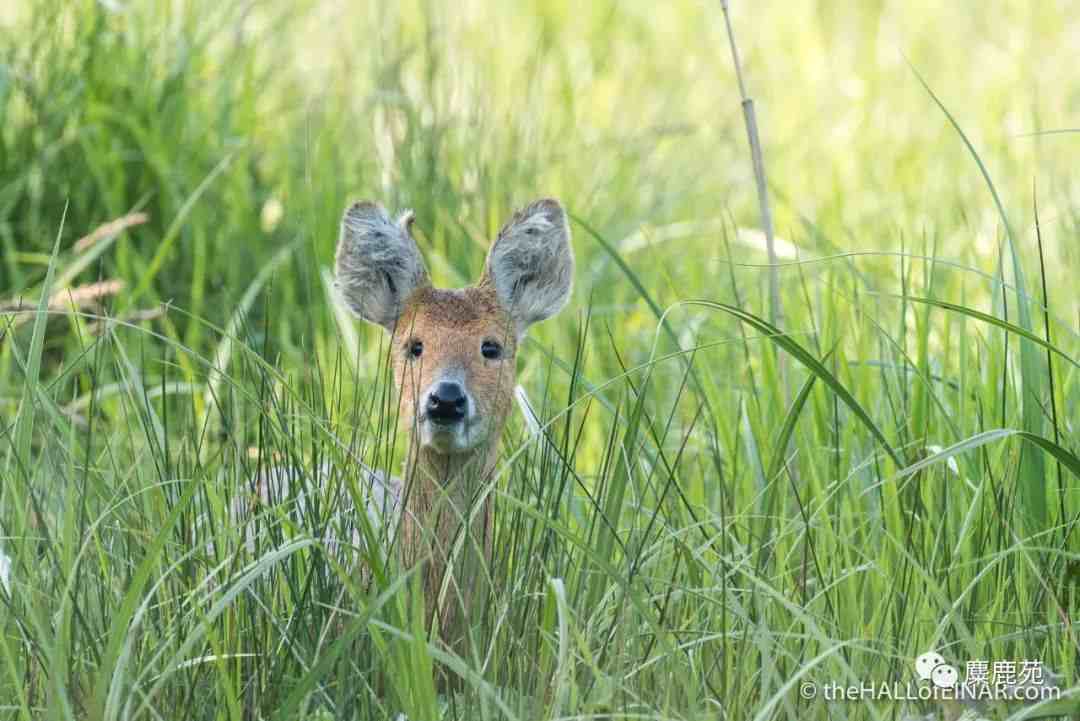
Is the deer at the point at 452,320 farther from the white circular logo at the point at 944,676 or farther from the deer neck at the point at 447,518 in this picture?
the white circular logo at the point at 944,676

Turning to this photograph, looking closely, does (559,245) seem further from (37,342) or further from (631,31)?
(631,31)

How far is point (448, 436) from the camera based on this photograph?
389cm

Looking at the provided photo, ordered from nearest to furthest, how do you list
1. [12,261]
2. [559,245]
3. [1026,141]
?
1. [559,245]
2. [12,261]
3. [1026,141]

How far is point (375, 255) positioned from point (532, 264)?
40 cm

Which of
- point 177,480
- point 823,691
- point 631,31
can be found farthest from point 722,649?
point 631,31

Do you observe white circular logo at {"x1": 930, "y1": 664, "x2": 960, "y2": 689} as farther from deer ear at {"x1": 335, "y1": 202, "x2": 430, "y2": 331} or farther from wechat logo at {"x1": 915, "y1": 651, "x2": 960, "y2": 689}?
deer ear at {"x1": 335, "y1": 202, "x2": 430, "y2": 331}

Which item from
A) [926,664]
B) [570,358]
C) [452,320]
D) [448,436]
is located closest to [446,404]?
[448,436]

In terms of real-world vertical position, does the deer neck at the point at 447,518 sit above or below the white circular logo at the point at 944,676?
above

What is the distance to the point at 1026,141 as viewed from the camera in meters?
7.60

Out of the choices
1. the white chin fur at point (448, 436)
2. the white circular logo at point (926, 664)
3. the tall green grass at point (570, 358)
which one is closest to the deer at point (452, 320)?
the white chin fur at point (448, 436)

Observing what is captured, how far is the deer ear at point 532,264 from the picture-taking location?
4.28 metres

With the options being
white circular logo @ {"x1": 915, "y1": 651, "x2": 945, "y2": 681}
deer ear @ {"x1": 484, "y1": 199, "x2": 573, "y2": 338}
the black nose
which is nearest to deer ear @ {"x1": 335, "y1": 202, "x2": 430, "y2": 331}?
deer ear @ {"x1": 484, "y1": 199, "x2": 573, "y2": 338}

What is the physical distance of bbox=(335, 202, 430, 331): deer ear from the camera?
4312 mm

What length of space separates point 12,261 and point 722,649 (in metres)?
3.67
